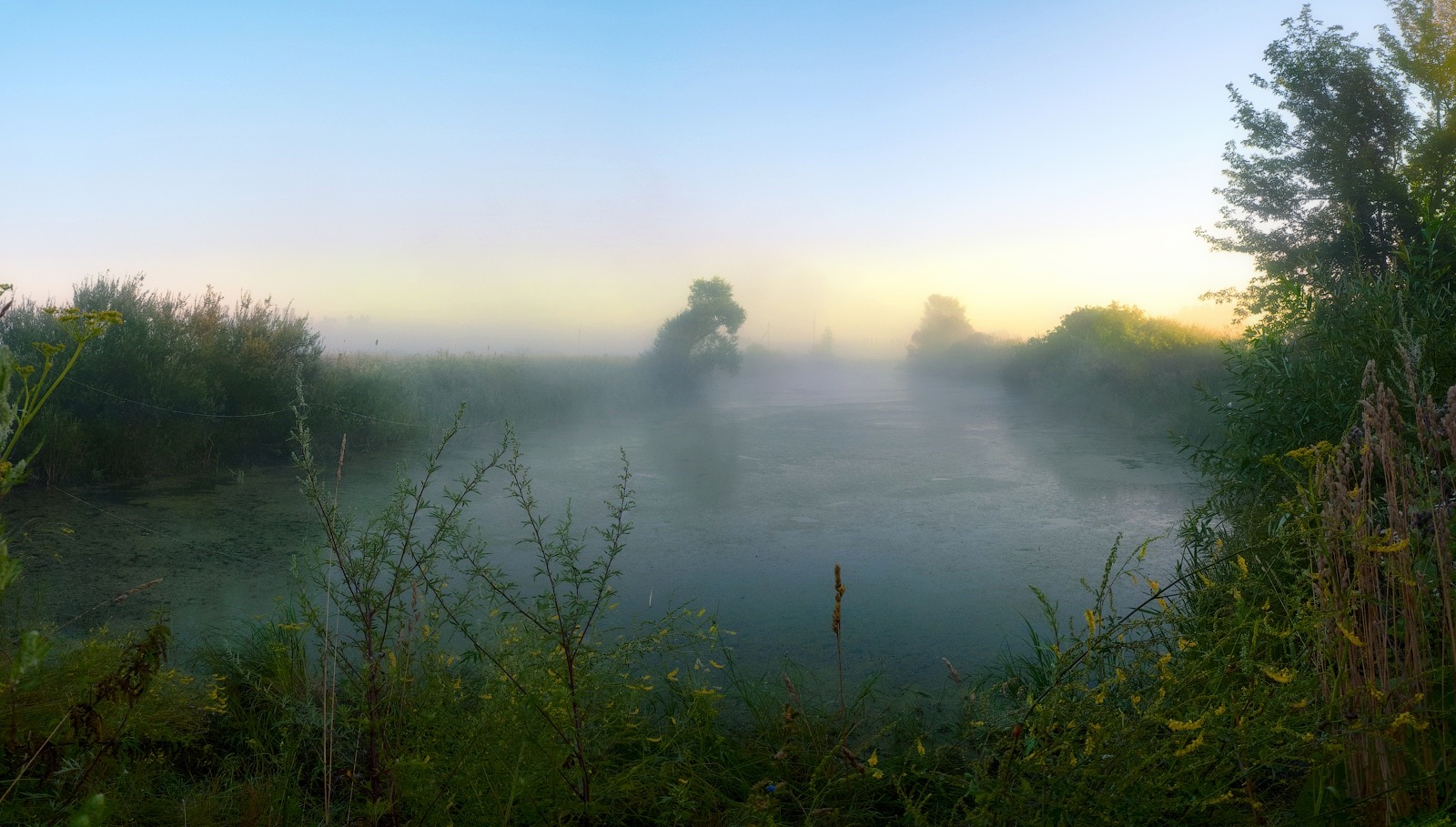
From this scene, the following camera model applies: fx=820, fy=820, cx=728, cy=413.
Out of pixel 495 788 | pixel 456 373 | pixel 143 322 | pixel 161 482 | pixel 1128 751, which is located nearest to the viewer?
pixel 1128 751

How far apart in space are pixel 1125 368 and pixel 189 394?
14.9m

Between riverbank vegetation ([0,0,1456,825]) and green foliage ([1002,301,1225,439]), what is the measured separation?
921 centimetres

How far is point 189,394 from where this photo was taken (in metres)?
8.13

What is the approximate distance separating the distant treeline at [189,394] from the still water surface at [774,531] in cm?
53

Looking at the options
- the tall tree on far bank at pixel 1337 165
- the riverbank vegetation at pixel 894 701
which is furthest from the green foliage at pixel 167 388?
the tall tree on far bank at pixel 1337 165

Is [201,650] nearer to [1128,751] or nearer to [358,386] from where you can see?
[1128,751]

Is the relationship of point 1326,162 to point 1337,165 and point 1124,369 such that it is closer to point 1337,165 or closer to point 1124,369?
point 1337,165

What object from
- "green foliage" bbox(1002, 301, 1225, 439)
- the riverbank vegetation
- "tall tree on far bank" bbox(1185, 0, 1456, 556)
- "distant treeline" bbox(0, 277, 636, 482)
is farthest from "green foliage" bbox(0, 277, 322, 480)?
"green foliage" bbox(1002, 301, 1225, 439)

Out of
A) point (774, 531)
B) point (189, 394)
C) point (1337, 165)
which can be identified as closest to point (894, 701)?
point (774, 531)

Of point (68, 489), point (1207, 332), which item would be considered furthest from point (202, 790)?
point (1207, 332)

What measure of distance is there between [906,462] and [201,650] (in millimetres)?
7822

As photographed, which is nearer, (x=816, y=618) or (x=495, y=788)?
(x=495, y=788)

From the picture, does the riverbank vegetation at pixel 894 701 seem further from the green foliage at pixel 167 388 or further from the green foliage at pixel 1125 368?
the green foliage at pixel 1125 368

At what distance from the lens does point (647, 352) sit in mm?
21250
